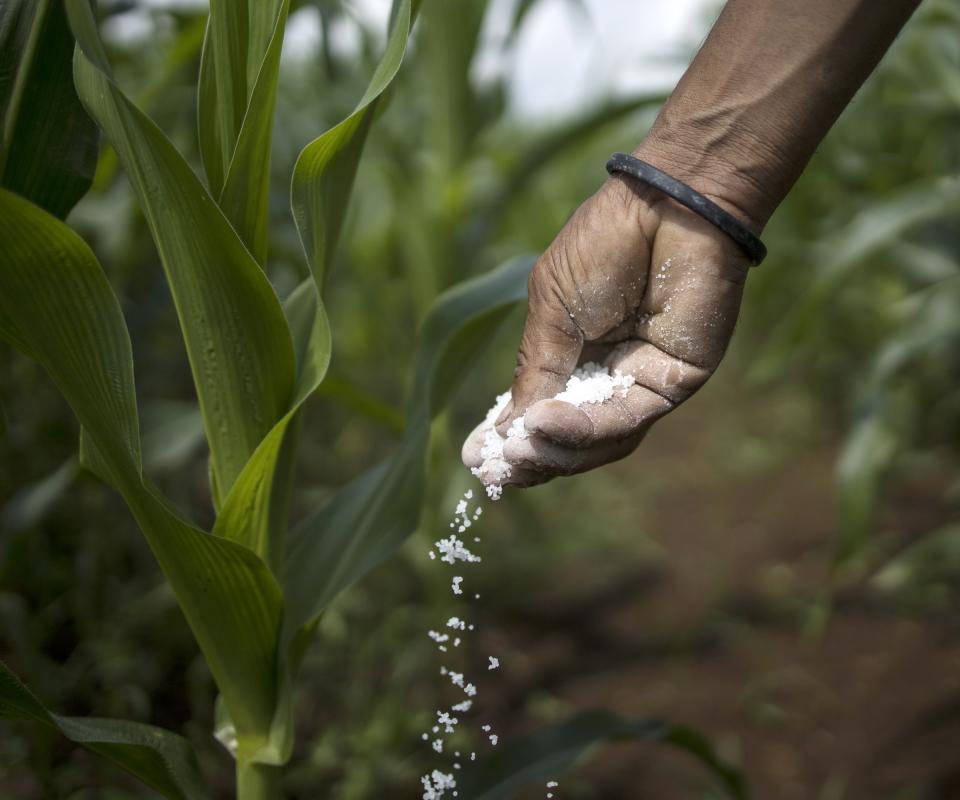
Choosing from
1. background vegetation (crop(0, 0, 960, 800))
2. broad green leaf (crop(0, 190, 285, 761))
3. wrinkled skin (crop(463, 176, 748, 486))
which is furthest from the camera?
background vegetation (crop(0, 0, 960, 800))

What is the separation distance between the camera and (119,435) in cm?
66

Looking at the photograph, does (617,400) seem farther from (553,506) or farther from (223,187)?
(553,506)

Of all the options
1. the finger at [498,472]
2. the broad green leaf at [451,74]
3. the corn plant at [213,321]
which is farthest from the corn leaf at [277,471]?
the broad green leaf at [451,74]

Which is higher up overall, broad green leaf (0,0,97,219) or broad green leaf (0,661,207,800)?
broad green leaf (0,0,97,219)

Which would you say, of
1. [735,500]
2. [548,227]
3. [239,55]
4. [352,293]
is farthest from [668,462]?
[239,55]

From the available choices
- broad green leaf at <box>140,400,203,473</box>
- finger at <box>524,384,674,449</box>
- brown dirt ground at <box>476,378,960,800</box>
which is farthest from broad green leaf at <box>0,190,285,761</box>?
brown dirt ground at <box>476,378,960,800</box>

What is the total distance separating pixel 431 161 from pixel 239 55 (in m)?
0.90

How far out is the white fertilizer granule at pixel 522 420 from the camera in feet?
2.33

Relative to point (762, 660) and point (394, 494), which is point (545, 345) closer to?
point (394, 494)

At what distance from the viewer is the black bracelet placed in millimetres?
698

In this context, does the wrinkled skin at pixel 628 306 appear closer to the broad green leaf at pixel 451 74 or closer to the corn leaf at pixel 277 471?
the corn leaf at pixel 277 471

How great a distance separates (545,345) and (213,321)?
25 cm

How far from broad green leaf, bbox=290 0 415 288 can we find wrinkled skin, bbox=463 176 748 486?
0.17 metres

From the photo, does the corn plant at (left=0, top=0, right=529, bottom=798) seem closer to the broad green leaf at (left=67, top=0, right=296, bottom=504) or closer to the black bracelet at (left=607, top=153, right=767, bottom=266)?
the broad green leaf at (left=67, top=0, right=296, bottom=504)
